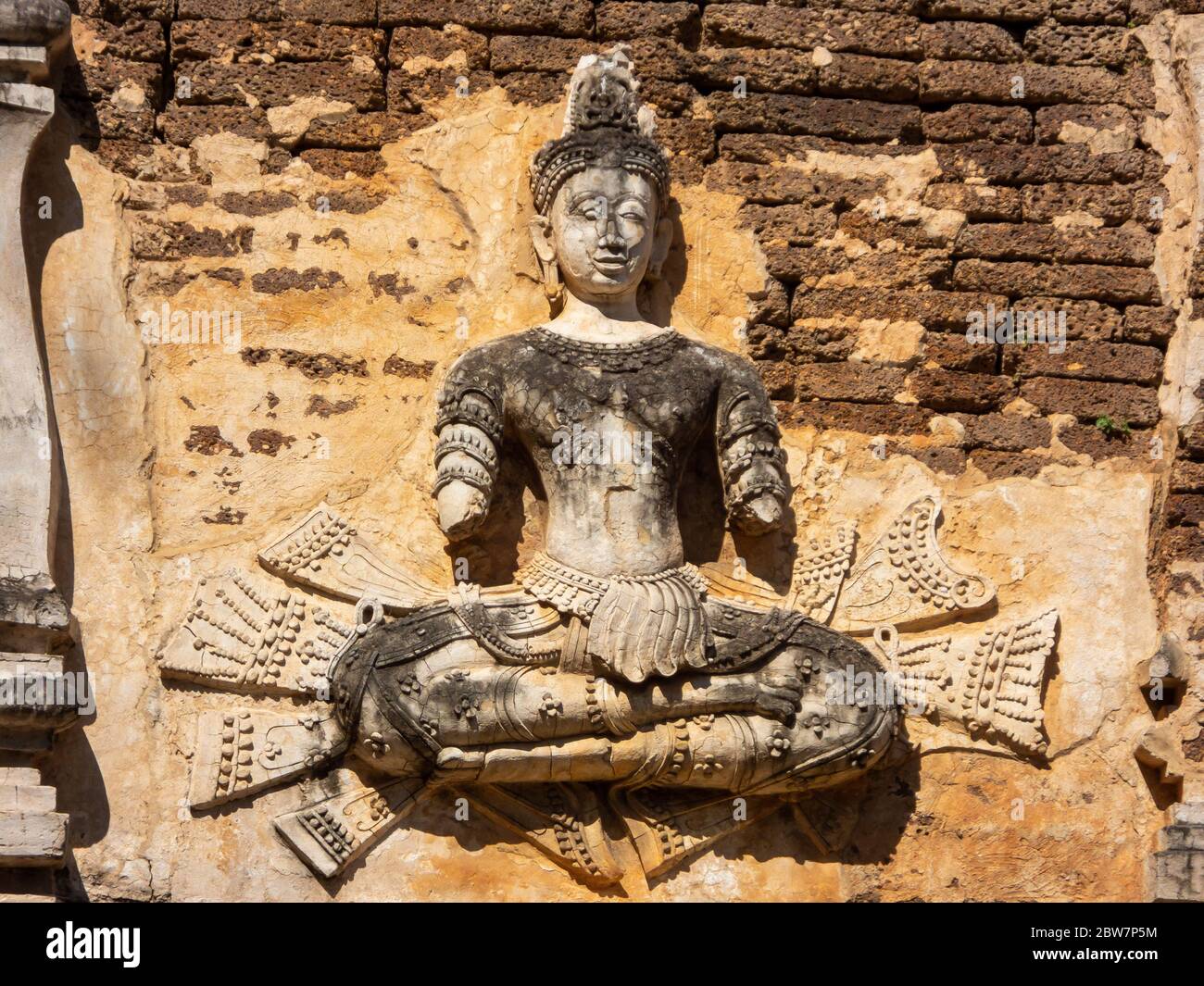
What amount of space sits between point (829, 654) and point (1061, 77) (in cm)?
235

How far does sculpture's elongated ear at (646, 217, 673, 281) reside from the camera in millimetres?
8281

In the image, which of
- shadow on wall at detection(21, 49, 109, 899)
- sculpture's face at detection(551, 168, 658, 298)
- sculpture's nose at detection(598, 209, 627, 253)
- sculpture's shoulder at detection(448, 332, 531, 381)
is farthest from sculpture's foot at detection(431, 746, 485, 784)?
sculpture's nose at detection(598, 209, 627, 253)

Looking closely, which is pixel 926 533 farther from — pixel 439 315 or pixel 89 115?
pixel 89 115

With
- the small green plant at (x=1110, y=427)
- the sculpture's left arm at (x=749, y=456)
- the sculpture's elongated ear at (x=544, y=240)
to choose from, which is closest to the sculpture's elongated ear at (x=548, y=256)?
the sculpture's elongated ear at (x=544, y=240)

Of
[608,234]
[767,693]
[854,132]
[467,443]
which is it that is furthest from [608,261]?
[767,693]

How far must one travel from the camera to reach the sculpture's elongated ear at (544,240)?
825cm

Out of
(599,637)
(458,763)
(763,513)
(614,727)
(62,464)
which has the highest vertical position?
(62,464)

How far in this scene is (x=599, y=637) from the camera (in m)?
7.52

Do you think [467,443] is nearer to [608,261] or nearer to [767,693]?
[608,261]

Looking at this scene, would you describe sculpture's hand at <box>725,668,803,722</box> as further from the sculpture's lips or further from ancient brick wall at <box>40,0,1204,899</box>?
the sculpture's lips

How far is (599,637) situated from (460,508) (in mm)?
618

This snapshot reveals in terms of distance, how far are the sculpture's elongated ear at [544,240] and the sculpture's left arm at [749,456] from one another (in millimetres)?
722
